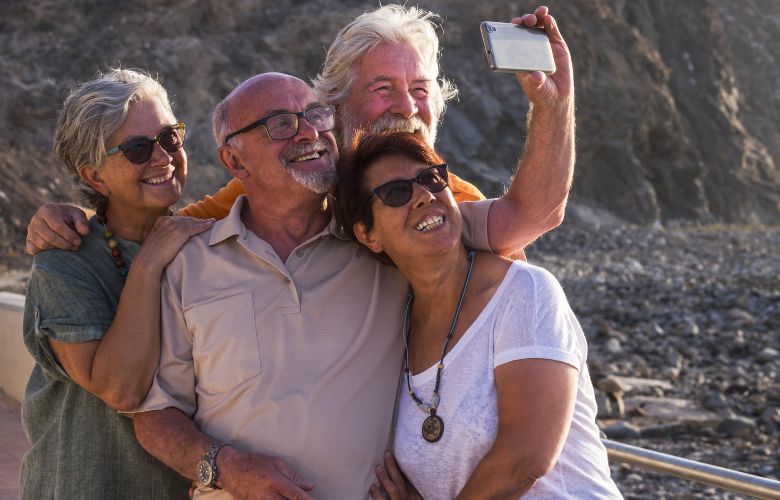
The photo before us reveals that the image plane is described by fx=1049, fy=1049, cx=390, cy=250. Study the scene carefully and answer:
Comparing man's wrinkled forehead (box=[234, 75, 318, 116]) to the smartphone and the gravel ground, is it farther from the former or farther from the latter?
the gravel ground

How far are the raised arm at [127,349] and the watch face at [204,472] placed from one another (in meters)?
0.26

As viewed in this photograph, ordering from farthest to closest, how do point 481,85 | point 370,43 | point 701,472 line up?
1. point 481,85
2. point 370,43
3. point 701,472

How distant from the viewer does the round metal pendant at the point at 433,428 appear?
2.51 meters

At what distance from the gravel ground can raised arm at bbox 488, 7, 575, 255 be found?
4.82m

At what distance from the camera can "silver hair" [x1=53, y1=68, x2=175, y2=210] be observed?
302 centimetres

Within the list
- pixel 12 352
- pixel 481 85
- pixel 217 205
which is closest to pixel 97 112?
pixel 217 205

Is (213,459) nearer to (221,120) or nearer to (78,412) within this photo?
(78,412)

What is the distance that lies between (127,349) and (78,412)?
335 mm

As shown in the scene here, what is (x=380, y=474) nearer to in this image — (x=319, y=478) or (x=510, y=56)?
(x=319, y=478)

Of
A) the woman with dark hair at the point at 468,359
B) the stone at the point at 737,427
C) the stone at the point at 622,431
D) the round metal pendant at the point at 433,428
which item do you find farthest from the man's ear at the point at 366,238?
the stone at the point at 737,427

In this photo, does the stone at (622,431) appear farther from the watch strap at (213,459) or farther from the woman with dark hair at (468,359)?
the watch strap at (213,459)

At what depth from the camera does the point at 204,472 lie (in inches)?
108

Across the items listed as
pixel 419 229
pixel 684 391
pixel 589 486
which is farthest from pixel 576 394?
pixel 684 391

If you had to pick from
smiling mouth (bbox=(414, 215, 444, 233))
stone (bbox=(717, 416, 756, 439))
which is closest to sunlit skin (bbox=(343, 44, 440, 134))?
smiling mouth (bbox=(414, 215, 444, 233))
